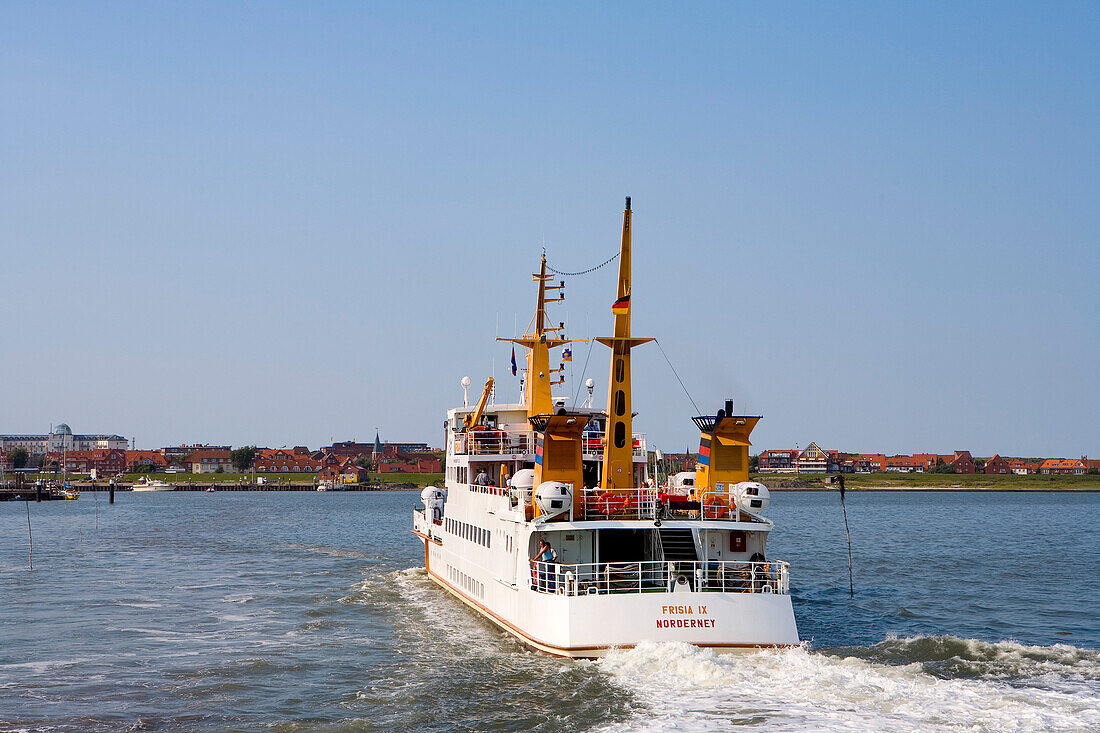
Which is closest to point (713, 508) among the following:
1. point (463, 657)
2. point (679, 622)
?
point (679, 622)

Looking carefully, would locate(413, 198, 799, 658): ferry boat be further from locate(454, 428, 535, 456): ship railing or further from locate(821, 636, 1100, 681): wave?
locate(821, 636, 1100, 681): wave

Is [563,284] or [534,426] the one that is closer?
[534,426]

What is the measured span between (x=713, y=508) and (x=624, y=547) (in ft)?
8.94

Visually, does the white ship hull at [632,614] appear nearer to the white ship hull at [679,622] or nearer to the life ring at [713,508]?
the white ship hull at [679,622]

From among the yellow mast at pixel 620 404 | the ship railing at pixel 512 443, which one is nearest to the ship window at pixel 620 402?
the yellow mast at pixel 620 404

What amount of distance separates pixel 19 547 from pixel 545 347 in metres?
42.4

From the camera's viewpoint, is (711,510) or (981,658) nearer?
(981,658)

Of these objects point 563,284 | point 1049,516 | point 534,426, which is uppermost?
point 563,284

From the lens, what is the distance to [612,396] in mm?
27500


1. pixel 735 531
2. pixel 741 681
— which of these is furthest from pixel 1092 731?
pixel 735 531

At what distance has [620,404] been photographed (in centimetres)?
2750

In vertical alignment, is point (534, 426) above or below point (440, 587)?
above

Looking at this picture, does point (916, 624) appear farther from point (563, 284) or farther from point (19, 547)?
point (19, 547)

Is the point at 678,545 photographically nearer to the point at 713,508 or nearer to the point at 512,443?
the point at 713,508
